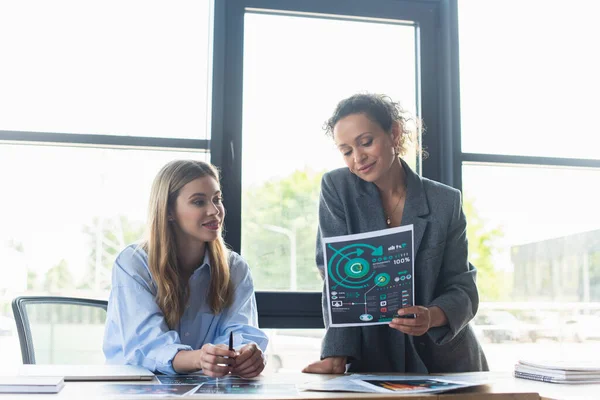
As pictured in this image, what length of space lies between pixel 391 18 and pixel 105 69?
1.27m

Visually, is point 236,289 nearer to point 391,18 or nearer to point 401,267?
point 401,267

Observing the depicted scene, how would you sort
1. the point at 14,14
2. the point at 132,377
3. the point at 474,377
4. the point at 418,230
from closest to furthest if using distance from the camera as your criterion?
the point at 132,377 → the point at 474,377 → the point at 418,230 → the point at 14,14

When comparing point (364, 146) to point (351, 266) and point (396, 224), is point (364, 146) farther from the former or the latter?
point (351, 266)

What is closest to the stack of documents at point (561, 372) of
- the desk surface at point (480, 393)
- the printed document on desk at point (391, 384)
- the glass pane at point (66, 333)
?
the desk surface at point (480, 393)

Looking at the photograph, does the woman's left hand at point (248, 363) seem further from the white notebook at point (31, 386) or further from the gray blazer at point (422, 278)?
the white notebook at point (31, 386)

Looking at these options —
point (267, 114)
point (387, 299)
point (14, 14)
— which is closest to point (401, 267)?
point (387, 299)

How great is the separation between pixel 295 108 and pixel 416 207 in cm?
98

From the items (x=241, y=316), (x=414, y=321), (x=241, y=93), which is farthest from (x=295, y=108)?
(x=414, y=321)

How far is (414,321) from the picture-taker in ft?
5.53

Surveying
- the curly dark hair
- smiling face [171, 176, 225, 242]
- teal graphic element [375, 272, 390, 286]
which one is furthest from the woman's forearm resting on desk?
the curly dark hair

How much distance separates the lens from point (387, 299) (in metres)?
1.68

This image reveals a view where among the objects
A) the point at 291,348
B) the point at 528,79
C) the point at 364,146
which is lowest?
the point at 291,348

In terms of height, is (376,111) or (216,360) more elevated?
(376,111)

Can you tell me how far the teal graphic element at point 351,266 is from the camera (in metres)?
1.65
